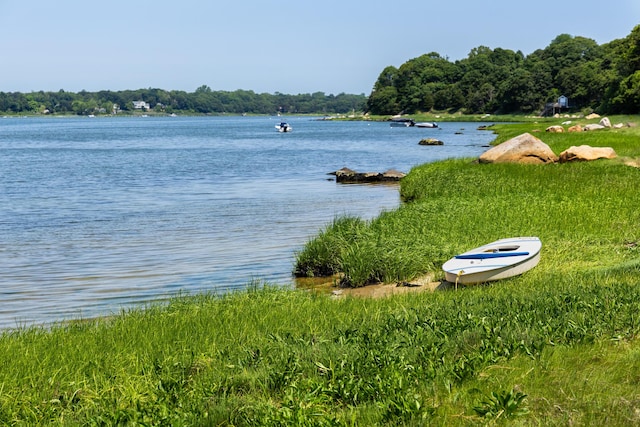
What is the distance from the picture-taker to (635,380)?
7133 mm

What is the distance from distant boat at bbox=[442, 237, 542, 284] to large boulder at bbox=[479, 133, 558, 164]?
21773 millimetres

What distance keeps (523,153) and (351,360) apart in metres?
30.3

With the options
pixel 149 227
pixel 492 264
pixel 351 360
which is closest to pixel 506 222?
pixel 492 264

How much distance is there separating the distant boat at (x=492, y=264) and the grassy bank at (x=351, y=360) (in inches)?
13.0

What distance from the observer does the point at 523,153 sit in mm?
36250

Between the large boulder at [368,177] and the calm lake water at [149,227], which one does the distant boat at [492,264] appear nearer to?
the calm lake water at [149,227]

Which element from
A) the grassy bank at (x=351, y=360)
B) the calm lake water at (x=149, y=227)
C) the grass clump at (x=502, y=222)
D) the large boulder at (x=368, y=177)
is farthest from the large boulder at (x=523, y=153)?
the grassy bank at (x=351, y=360)

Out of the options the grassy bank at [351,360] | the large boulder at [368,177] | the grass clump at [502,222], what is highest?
the grassy bank at [351,360]

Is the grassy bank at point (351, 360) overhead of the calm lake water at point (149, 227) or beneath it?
overhead

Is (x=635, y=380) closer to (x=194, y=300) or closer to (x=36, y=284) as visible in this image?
(x=194, y=300)

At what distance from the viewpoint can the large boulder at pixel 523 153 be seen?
3619cm

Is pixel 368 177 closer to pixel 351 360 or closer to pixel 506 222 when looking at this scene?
pixel 506 222

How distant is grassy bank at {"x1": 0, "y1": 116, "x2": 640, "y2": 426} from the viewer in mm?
6594

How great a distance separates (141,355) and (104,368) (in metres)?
0.58
